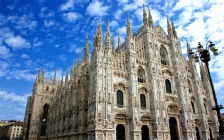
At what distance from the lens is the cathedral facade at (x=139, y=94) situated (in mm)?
23844

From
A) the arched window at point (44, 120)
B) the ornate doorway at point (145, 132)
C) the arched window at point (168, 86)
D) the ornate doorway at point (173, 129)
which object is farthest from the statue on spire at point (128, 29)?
the arched window at point (44, 120)

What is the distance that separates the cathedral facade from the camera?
23.8 meters

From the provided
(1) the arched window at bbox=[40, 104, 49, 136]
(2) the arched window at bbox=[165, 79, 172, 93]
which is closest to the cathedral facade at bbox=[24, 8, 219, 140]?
(2) the arched window at bbox=[165, 79, 172, 93]

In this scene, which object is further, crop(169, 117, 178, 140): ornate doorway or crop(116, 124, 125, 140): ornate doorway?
crop(169, 117, 178, 140): ornate doorway

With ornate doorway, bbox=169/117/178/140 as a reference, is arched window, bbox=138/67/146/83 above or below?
above

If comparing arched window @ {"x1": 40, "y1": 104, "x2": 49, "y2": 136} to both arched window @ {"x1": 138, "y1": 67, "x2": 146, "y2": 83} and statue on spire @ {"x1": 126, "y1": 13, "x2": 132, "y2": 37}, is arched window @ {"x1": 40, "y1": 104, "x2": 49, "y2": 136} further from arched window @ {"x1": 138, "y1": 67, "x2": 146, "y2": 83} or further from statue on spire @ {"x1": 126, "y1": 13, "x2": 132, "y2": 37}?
statue on spire @ {"x1": 126, "y1": 13, "x2": 132, "y2": 37}

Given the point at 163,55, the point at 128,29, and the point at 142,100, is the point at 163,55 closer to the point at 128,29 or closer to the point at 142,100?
the point at 128,29

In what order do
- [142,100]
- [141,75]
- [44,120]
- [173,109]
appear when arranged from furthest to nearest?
[44,120]
[173,109]
[141,75]
[142,100]

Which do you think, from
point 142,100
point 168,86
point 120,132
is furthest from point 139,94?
point 168,86

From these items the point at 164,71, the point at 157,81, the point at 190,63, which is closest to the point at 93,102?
the point at 157,81

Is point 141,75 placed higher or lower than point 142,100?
higher

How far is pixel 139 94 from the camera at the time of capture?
27828 millimetres

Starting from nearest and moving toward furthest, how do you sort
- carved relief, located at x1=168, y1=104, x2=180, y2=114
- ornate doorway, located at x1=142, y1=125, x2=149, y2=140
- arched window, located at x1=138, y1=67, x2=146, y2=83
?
ornate doorway, located at x1=142, y1=125, x2=149, y2=140 < arched window, located at x1=138, y1=67, x2=146, y2=83 < carved relief, located at x1=168, y1=104, x2=180, y2=114

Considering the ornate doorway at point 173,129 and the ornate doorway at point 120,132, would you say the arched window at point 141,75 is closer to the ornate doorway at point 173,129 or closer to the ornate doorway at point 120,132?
the ornate doorway at point 173,129
